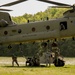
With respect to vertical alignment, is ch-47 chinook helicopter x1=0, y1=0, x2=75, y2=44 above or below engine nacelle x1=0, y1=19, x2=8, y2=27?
below

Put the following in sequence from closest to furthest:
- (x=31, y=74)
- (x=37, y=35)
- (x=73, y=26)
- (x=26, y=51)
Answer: (x=31, y=74) → (x=73, y=26) → (x=37, y=35) → (x=26, y=51)

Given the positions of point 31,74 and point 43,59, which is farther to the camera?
point 43,59

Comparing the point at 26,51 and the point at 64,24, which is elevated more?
the point at 64,24

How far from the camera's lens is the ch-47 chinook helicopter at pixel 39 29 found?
2180 centimetres

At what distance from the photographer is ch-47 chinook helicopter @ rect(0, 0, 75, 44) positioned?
21797mm

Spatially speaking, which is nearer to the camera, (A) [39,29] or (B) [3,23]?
(A) [39,29]

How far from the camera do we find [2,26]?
82.3 feet

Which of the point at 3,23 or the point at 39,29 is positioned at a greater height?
the point at 3,23

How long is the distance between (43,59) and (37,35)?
7.91ft

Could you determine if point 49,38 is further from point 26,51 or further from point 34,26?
point 26,51

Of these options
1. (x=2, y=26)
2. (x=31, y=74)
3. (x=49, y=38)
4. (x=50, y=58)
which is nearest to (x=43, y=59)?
(x=50, y=58)

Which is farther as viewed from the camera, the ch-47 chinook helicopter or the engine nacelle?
the engine nacelle

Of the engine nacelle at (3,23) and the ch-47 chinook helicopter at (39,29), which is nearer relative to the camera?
the ch-47 chinook helicopter at (39,29)

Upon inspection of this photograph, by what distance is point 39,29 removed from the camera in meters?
23.0
